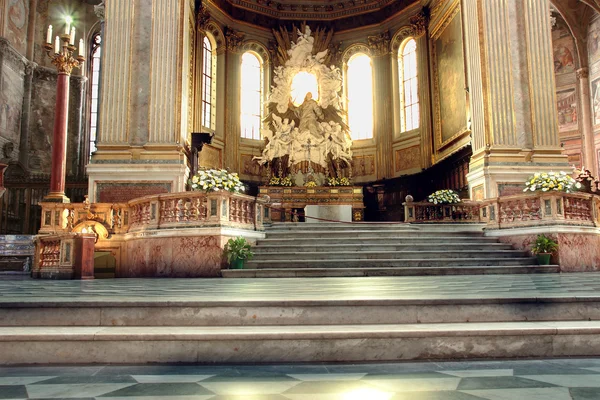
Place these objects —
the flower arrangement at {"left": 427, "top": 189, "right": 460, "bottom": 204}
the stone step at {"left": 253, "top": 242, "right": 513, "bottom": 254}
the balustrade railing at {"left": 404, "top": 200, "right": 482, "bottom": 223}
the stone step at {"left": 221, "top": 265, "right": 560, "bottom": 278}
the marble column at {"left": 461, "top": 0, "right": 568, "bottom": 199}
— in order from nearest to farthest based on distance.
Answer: the stone step at {"left": 221, "top": 265, "right": 560, "bottom": 278}, the stone step at {"left": 253, "top": 242, "right": 513, "bottom": 254}, the balustrade railing at {"left": 404, "top": 200, "right": 482, "bottom": 223}, the marble column at {"left": 461, "top": 0, "right": 568, "bottom": 199}, the flower arrangement at {"left": 427, "top": 189, "right": 460, "bottom": 204}

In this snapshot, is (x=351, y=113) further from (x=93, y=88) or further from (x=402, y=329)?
(x=402, y=329)

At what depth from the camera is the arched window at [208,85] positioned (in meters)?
20.6

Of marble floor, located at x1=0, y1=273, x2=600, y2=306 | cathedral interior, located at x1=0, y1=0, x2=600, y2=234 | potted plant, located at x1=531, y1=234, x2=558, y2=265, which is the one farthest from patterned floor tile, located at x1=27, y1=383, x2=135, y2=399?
cathedral interior, located at x1=0, y1=0, x2=600, y2=234

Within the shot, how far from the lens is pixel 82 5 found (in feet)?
69.6

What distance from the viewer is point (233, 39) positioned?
21594 millimetres

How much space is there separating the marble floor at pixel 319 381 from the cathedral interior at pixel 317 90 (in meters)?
9.99

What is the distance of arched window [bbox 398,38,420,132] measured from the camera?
21188mm

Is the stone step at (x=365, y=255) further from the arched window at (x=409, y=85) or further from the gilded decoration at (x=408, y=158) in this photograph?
the arched window at (x=409, y=85)

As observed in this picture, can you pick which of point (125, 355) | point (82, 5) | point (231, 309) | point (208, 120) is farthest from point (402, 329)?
point (82, 5)

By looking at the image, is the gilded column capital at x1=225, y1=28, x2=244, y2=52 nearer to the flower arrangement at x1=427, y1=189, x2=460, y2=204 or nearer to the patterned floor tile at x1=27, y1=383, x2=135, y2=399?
the flower arrangement at x1=427, y1=189, x2=460, y2=204

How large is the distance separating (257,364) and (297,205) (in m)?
15.7

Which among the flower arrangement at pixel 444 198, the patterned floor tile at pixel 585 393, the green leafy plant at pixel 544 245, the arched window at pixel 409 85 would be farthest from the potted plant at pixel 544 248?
the arched window at pixel 409 85

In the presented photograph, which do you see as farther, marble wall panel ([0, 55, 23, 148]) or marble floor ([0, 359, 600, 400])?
marble wall panel ([0, 55, 23, 148])

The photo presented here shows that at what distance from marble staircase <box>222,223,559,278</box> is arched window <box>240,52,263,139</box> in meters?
11.6
